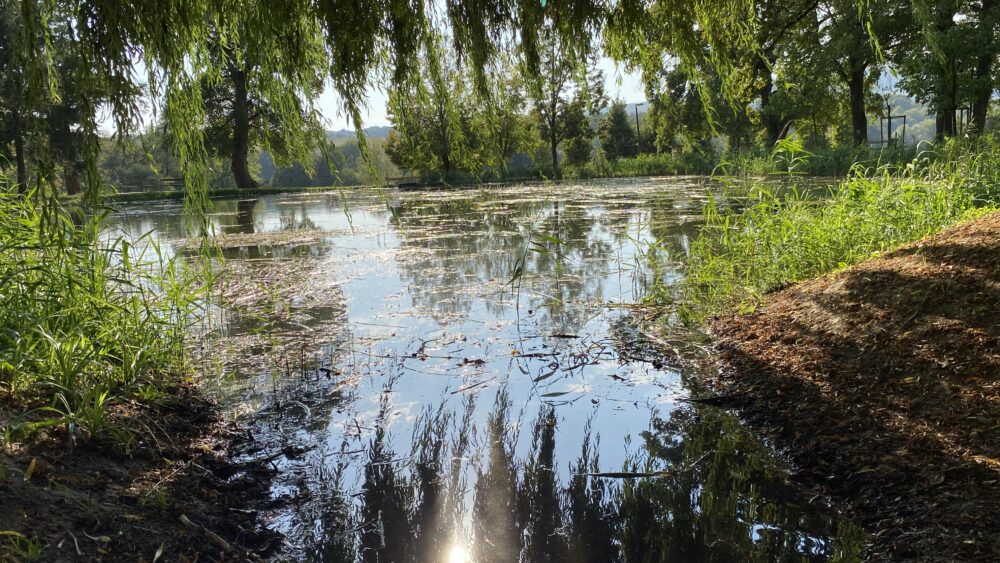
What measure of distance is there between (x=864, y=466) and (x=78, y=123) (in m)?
2.65

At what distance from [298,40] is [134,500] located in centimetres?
163

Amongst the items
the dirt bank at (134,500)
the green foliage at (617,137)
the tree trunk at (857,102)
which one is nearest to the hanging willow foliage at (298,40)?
the dirt bank at (134,500)

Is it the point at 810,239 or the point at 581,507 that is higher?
the point at 810,239

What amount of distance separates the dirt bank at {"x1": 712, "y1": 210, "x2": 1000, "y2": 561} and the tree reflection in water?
16cm

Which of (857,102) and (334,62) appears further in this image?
(857,102)

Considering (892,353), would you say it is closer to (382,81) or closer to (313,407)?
(382,81)

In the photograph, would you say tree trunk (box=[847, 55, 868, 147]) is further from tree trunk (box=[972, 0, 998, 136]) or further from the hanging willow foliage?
the hanging willow foliage

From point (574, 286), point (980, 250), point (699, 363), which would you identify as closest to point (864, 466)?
point (699, 363)

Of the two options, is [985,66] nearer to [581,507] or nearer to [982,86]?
[982,86]

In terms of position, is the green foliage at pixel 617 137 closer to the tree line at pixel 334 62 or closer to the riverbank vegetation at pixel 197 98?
the riverbank vegetation at pixel 197 98

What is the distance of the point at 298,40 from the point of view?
2.27 meters

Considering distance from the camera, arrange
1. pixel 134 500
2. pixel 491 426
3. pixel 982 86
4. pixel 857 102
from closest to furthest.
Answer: pixel 134 500, pixel 491 426, pixel 982 86, pixel 857 102

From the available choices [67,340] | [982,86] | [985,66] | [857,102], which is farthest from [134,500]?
[857,102]

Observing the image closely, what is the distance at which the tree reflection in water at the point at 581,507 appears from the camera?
1802 mm
